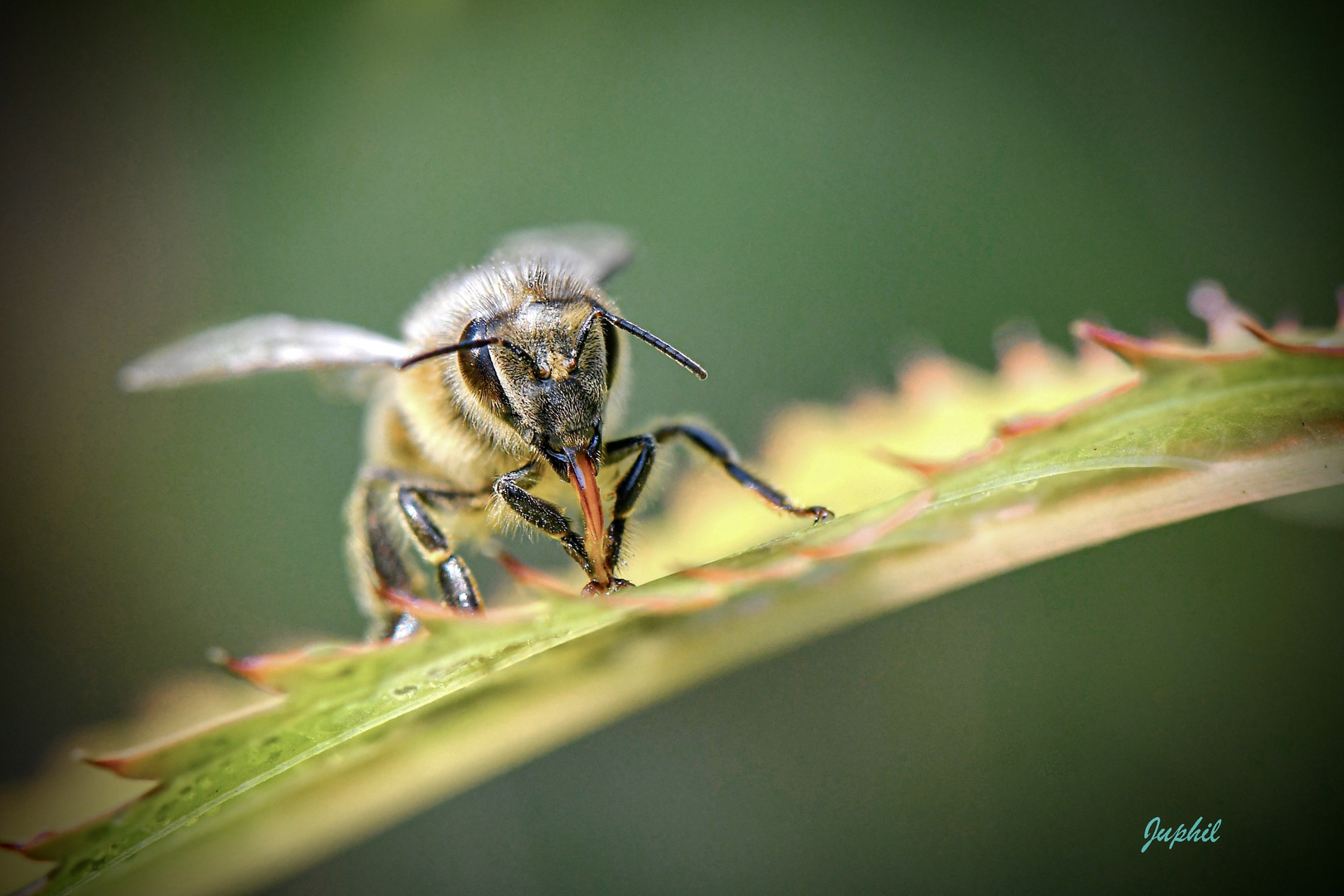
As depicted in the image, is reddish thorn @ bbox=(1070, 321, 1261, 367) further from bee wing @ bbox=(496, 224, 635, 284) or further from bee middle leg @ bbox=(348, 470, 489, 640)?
bee wing @ bbox=(496, 224, 635, 284)

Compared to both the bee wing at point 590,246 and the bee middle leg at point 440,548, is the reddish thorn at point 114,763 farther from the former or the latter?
the bee wing at point 590,246

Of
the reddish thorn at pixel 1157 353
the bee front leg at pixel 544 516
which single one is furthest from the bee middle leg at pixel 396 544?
the reddish thorn at pixel 1157 353

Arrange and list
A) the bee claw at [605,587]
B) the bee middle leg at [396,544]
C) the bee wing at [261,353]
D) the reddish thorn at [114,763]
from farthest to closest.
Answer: the bee wing at [261,353] < the bee middle leg at [396,544] < the bee claw at [605,587] < the reddish thorn at [114,763]

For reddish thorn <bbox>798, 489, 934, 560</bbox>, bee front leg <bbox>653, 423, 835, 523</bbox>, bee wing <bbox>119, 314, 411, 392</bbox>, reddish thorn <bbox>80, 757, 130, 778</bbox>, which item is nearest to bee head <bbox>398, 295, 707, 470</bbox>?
bee front leg <bbox>653, 423, 835, 523</bbox>

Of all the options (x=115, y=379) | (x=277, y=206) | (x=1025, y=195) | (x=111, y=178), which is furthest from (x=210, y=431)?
(x=1025, y=195)

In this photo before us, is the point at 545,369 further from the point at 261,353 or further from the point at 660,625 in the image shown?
the point at 261,353
